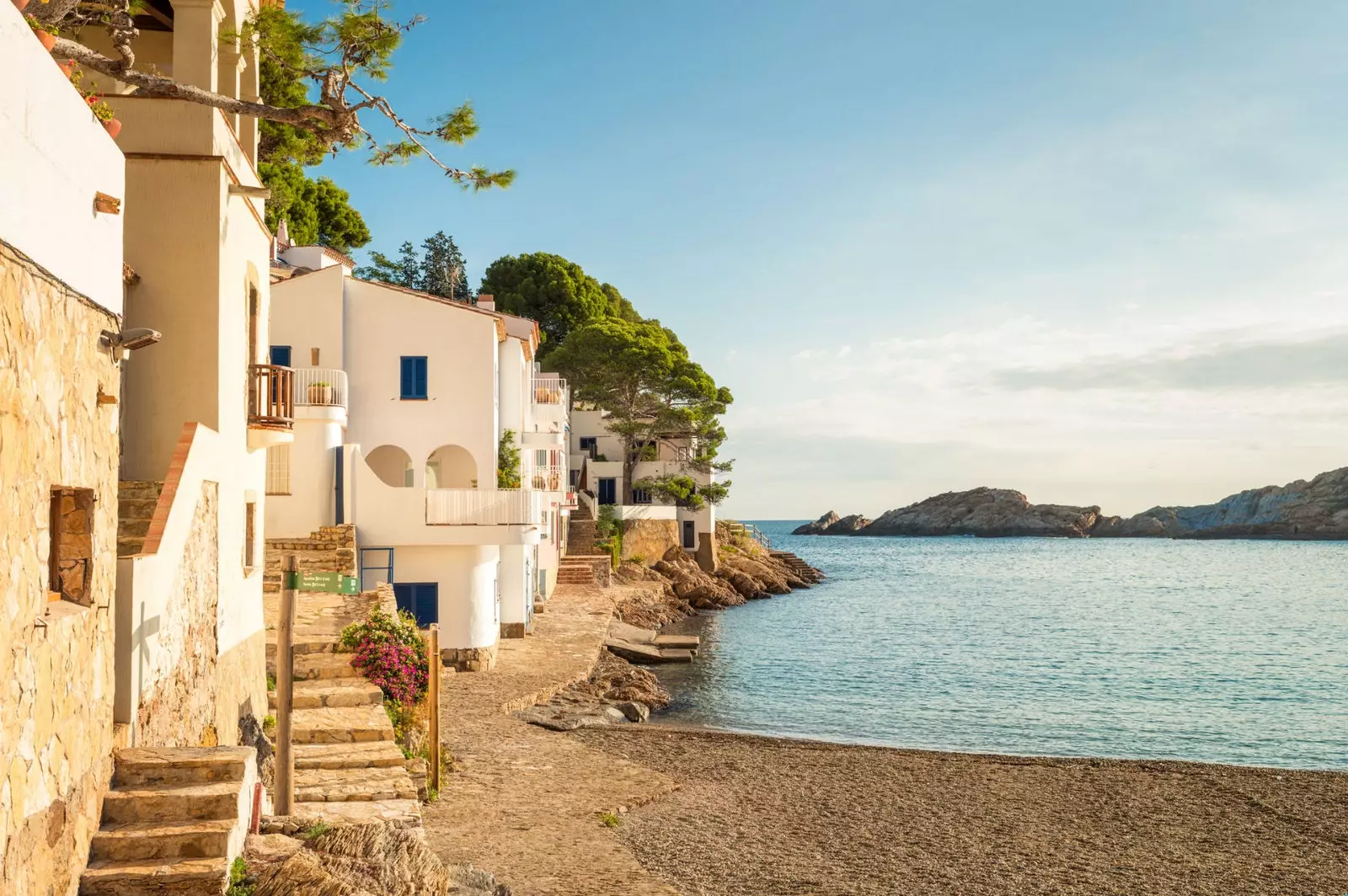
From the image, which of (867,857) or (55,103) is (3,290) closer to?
(55,103)

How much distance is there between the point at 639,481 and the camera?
61.8 meters

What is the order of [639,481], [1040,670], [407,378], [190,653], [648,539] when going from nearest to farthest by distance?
[190,653] → [407,378] → [1040,670] → [648,539] → [639,481]

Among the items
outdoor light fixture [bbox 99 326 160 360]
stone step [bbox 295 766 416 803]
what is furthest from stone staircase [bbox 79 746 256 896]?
stone step [bbox 295 766 416 803]

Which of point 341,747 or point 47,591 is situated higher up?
Result: point 47,591

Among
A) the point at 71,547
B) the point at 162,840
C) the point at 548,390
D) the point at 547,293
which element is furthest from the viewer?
the point at 547,293

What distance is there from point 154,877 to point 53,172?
4.56m

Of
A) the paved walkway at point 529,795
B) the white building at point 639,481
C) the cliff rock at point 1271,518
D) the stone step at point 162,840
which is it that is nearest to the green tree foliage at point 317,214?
the white building at point 639,481

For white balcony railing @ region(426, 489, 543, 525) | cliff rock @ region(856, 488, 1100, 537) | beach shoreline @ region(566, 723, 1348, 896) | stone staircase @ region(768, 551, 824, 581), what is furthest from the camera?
cliff rock @ region(856, 488, 1100, 537)

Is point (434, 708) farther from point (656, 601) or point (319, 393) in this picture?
point (656, 601)

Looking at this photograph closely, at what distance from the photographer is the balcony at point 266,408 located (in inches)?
523

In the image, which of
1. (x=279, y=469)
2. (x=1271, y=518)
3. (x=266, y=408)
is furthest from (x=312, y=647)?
(x=1271, y=518)

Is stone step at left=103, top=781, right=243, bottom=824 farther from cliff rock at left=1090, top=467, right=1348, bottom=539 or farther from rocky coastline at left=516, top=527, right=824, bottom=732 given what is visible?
cliff rock at left=1090, top=467, right=1348, bottom=539

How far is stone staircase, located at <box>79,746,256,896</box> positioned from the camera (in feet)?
23.2

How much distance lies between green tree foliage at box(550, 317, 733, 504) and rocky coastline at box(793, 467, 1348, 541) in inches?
5437
